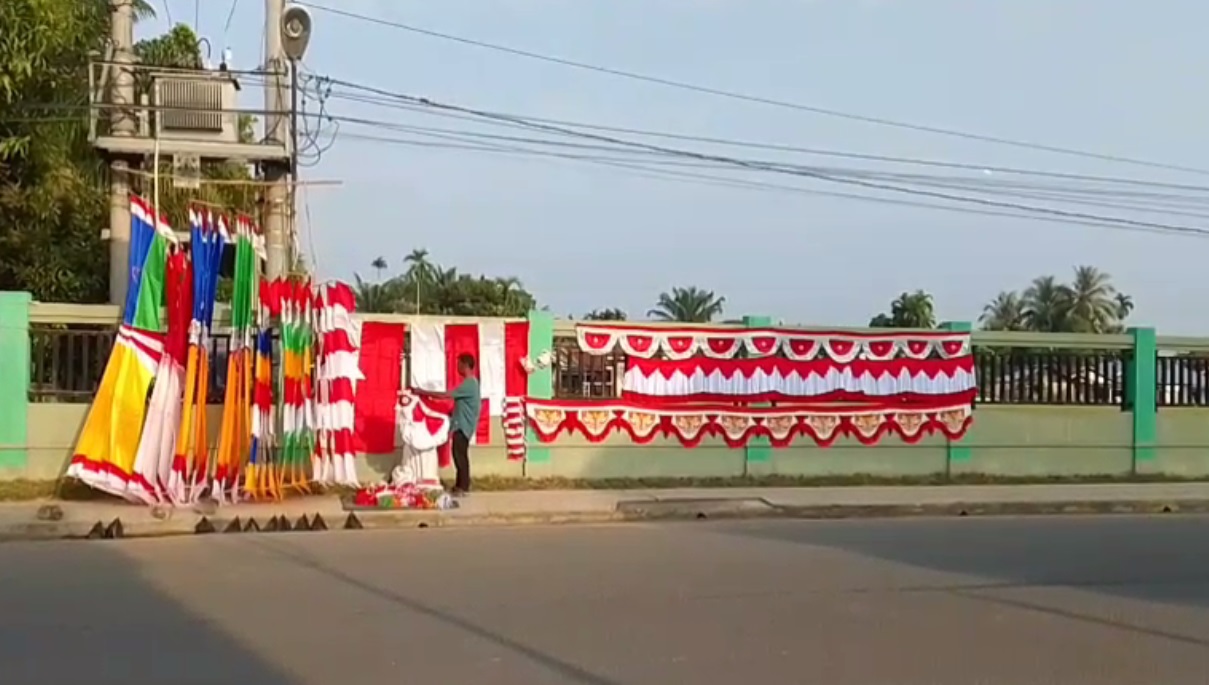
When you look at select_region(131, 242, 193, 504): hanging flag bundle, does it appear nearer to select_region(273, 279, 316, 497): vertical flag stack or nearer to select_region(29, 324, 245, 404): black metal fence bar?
select_region(29, 324, 245, 404): black metal fence bar

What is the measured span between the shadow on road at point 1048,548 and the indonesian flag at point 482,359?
398 cm

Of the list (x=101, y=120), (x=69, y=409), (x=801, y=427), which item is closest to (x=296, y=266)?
(x=101, y=120)

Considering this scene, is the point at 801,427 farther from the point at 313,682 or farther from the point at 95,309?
the point at 313,682

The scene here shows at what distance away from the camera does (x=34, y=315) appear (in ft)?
50.1

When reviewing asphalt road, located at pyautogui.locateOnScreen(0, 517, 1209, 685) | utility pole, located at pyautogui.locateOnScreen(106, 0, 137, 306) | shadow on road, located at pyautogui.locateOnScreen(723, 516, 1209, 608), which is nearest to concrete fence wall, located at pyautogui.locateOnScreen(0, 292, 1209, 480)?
utility pole, located at pyautogui.locateOnScreen(106, 0, 137, 306)

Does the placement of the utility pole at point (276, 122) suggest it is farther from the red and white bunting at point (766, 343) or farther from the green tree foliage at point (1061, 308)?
the green tree foliage at point (1061, 308)

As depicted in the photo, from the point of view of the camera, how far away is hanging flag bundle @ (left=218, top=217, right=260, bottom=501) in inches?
582

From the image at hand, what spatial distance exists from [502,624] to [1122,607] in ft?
15.1

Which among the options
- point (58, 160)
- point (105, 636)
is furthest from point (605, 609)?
point (58, 160)

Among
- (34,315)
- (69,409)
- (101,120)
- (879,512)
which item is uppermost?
(101,120)

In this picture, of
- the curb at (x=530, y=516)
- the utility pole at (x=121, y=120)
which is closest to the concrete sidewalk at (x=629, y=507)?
the curb at (x=530, y=516)

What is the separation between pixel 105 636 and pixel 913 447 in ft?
42.7

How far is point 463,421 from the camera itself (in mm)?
15641

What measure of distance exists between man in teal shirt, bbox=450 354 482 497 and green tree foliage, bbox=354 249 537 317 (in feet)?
119
